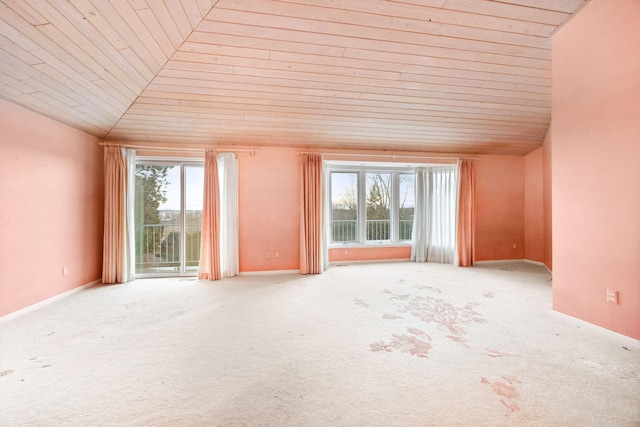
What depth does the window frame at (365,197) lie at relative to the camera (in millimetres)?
5438

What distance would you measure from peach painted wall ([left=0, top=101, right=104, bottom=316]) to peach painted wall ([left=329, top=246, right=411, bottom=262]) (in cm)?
404

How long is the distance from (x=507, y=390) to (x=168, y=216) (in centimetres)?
492

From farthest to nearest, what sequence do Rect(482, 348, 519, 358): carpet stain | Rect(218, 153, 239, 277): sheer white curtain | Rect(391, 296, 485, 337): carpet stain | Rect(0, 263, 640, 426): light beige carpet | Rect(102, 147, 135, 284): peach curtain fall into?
Rect(218, 153, 239, 277): sheer white curtain, Rect(102, 147, 135, 284): peach curtain, Rect(391, 296, 485, 337): carpet stain, Rect(482, 348, 519, 358): carpet stain, Rect(0, 263, 640, 426): light beige carpet

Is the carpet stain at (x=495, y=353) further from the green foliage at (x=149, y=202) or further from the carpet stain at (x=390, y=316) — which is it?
the green foliage at (x=149, y=202)

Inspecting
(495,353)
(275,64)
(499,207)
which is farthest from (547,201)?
(275,64)

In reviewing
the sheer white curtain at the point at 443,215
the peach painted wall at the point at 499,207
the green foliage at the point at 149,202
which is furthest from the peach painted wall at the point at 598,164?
the green foliage at the point at 149,202

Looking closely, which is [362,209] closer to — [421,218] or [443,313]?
[421,218]

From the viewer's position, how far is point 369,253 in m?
5.53

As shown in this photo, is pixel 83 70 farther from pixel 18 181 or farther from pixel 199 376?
pixel 199 376

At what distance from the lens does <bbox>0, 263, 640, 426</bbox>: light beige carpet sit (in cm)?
145

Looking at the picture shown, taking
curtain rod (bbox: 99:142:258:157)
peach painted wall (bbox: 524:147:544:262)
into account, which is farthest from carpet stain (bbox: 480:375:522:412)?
peach painted wall (bbox: 524:147:544:262)

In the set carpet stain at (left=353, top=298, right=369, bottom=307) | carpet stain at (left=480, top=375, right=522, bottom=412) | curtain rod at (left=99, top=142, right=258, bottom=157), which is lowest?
carpet stain at (left=480, top=375, right=522, bottom=412)

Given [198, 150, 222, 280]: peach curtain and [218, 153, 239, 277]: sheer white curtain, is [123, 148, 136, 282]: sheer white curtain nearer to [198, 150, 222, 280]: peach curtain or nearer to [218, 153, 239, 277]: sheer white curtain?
[198, 150, 222, 280]: peach curtain

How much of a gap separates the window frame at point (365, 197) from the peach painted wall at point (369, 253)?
0.09 m
